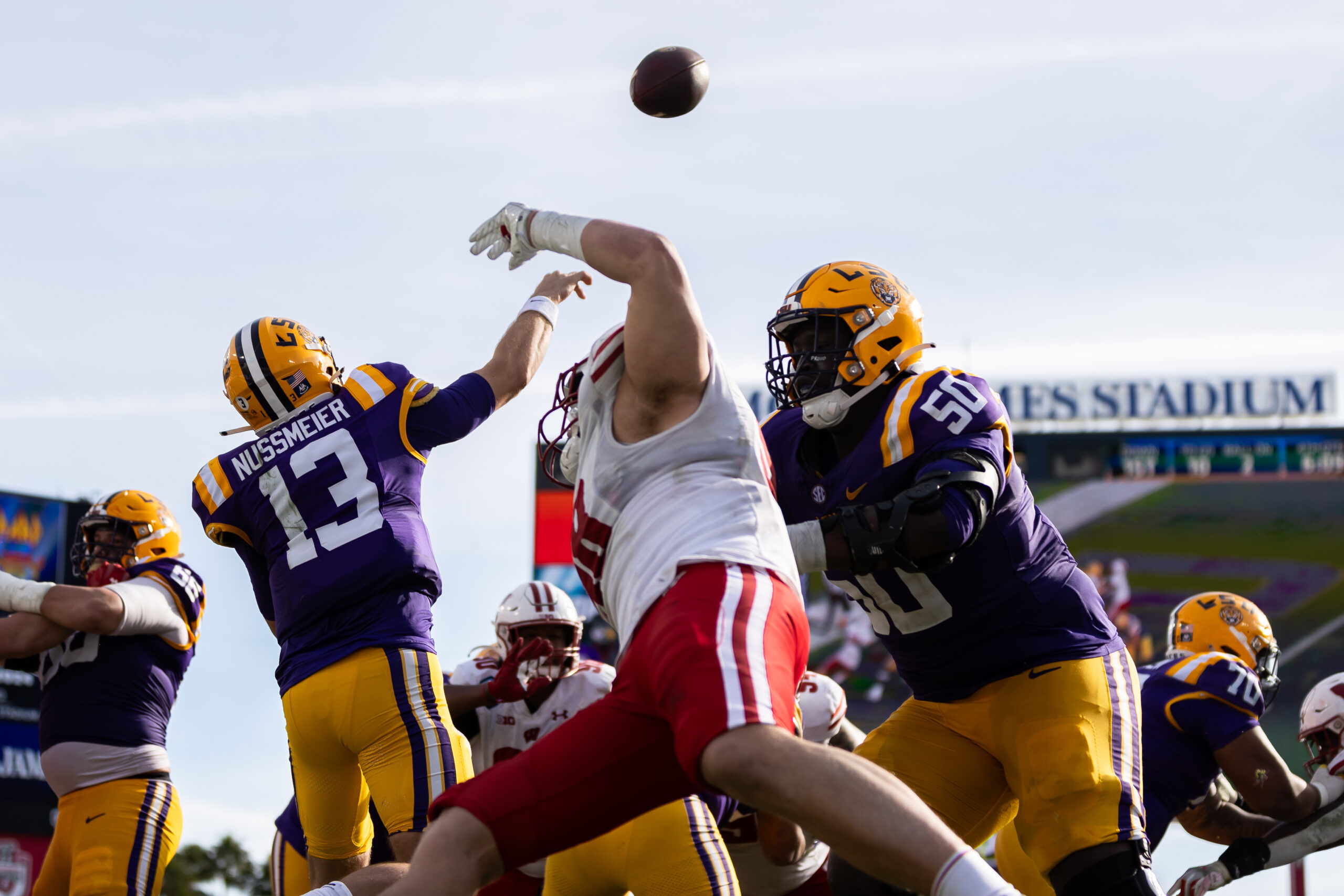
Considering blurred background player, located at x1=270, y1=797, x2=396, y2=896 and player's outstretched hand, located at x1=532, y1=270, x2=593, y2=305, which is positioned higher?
player's outstretched hand, located at x1=532, y1=270, x2=593, y2=305

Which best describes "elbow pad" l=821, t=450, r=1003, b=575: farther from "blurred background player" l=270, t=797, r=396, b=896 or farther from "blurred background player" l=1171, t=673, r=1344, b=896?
"blurred background player" l=270, t=797, r=396, b=896

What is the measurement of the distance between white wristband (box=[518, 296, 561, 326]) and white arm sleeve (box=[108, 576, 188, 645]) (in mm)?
1974

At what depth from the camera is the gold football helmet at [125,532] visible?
6.59 metres

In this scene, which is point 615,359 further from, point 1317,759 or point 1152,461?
point 1152,461

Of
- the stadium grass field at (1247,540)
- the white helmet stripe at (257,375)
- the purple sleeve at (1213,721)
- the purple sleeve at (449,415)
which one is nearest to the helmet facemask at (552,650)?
the purple sleeve at (449,415)

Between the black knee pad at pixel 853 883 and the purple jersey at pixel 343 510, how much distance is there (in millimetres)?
1561

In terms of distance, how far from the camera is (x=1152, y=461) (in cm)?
1914

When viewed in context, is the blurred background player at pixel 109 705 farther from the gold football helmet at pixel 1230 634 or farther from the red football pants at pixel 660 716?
the gold football helmet at pixel 1230 634

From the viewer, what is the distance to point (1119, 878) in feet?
13.3

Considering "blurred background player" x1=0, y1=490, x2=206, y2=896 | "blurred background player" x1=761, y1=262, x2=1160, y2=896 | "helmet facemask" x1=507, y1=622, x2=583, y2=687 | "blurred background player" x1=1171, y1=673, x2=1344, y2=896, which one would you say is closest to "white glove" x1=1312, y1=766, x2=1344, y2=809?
"blurred background player" x1=1171, y1=673, x2=1344, y2=896

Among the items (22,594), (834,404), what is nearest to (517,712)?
(22,594)

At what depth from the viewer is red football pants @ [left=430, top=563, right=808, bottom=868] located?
3.12 m

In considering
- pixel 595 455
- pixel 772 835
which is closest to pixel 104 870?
pixel 772 835

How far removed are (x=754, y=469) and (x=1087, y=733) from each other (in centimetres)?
143
